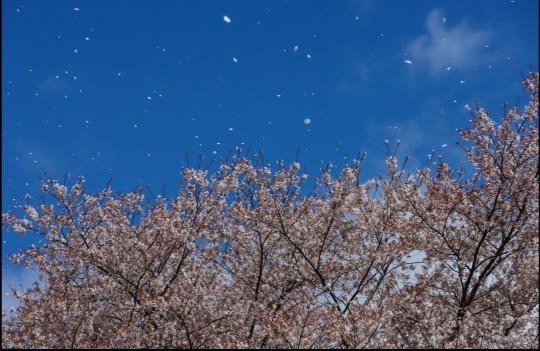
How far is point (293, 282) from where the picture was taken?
15695mm

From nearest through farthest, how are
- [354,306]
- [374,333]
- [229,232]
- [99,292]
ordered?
1. [374,333]
2. [354,306]
3. [99,292]
4. [229,232]

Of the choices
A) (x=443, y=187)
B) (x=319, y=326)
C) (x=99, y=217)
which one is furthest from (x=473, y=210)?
(x=99, y=217)

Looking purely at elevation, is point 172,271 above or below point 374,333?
above

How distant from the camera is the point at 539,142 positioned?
40.2 ft

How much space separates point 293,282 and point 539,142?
7.55m

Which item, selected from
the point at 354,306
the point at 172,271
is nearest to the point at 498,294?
the point at 354,306

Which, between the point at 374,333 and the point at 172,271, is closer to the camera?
the point at 374,333

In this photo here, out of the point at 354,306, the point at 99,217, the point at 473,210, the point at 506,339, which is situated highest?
the point at 99,217

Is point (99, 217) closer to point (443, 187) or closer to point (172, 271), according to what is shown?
point (172, 271)

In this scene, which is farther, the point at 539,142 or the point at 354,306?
the point at 354,306

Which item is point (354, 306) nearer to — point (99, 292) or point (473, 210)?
point (473, 210)

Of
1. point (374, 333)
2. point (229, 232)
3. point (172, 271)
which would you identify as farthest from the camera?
→ point (229, 232)

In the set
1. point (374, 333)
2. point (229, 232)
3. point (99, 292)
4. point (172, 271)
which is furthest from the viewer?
point (229, 232)

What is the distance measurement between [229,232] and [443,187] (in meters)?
6.47
